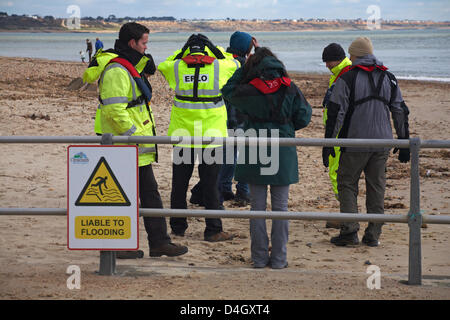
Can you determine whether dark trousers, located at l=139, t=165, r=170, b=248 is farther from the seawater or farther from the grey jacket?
the seawater

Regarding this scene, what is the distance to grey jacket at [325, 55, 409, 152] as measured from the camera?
578cm

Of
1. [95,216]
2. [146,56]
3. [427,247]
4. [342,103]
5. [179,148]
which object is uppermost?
[146,56]

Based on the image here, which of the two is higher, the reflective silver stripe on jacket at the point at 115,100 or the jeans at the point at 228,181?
the reflective silver stripe on jacket at the point at 115,100

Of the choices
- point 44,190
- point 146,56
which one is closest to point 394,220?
point 146,56

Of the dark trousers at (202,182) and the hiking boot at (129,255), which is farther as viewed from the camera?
the dark trousers at (202,182)

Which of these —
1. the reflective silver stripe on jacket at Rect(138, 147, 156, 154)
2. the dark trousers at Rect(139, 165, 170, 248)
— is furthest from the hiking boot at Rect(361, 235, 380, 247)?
the reflective silver stripe on jacket at Rect(138, 147, 156, 154)

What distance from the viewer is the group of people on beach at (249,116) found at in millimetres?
5047

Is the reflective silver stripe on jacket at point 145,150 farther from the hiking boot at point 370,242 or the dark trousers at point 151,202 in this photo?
the hiking boot at point 370,242

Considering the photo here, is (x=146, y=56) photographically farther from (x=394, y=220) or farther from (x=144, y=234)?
(x=394, y=220)

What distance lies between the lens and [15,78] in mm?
22484

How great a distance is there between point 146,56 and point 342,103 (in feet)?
5.91

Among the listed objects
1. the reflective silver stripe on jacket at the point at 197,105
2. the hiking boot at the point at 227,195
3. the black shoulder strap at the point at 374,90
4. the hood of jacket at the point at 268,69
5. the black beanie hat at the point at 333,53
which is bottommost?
the hiking boot at the point at 227,195

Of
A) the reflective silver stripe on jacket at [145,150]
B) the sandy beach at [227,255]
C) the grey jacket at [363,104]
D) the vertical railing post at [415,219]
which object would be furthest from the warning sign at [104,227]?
the grey jacket at [363,104]
